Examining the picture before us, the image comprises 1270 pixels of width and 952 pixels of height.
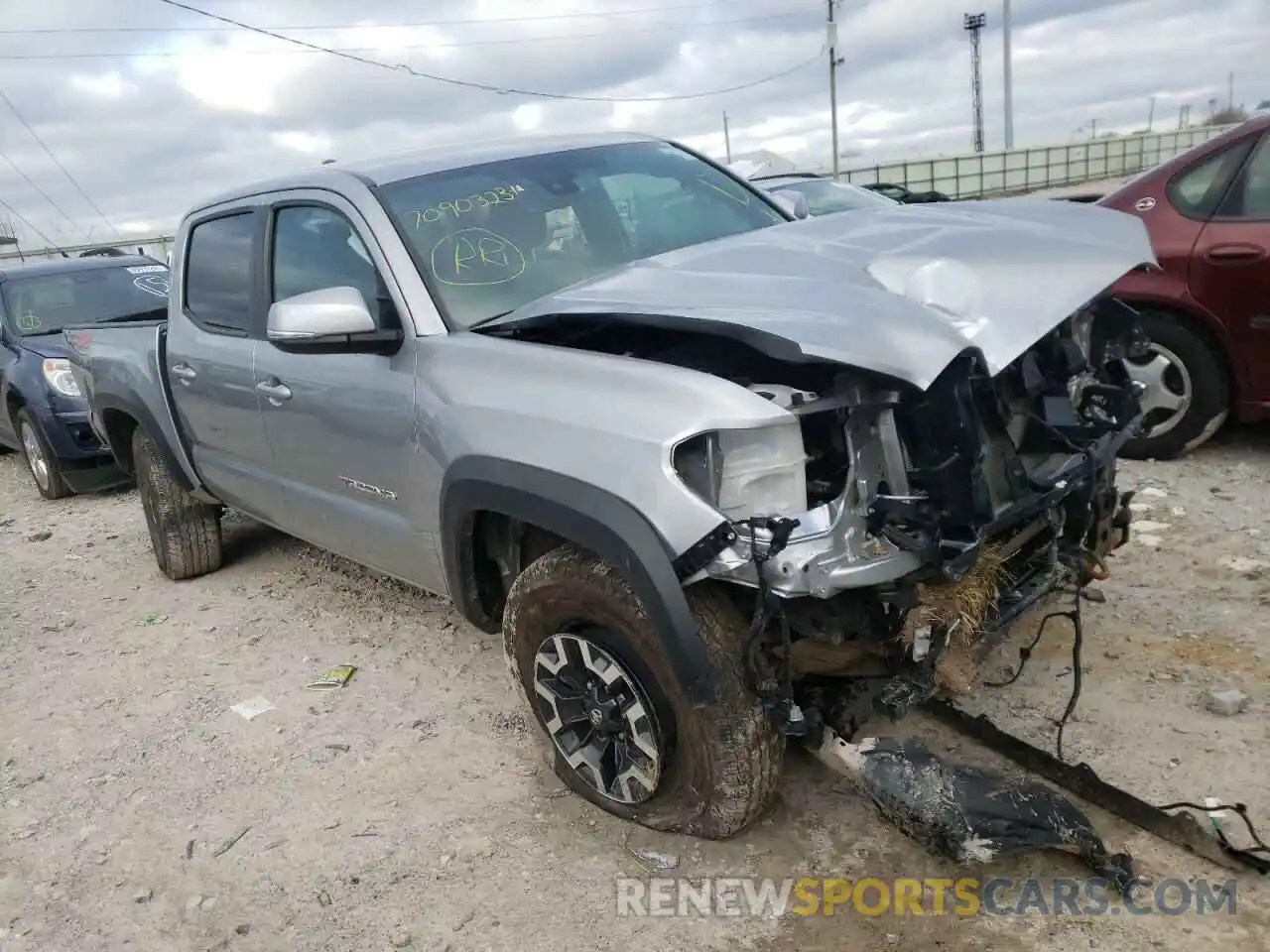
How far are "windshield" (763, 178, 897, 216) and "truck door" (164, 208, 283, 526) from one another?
7039 millimetres

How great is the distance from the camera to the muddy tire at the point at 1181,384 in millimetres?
4875

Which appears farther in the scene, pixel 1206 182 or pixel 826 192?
pixel 826 192

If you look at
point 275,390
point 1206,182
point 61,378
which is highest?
point 1206,182

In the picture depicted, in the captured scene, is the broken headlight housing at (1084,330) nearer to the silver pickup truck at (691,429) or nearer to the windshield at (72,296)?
the silver pickup truck at (691,429)

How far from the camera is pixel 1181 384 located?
4969mm

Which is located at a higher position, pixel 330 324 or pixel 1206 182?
pixel 330 324

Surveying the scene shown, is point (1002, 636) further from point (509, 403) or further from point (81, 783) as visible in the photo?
point (81, 783)

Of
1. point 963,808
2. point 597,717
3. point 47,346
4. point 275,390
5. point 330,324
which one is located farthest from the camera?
point 47,346

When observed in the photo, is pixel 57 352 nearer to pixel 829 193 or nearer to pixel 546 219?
pixel 546 219

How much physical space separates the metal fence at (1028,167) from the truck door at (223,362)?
25.0 metres

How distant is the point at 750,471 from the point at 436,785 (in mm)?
1644

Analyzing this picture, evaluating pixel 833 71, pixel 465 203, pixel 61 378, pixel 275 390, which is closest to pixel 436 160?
pixel 465 203

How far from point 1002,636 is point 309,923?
2.01 m

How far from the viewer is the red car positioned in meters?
4.71
